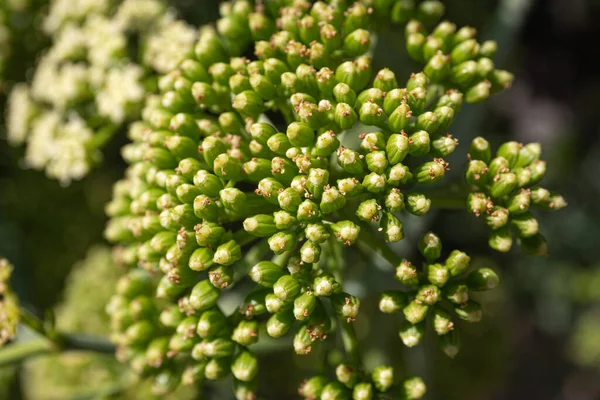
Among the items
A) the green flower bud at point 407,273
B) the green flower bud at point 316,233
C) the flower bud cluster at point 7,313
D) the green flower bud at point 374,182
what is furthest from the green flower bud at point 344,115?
the flower bud cluster at point 7,313

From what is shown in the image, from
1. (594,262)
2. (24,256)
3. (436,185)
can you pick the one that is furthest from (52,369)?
(594,262)

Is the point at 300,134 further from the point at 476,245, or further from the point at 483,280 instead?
the point at 476,245

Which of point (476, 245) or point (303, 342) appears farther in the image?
point (476, 245)

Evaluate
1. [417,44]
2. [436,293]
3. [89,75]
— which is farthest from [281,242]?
[89,75]

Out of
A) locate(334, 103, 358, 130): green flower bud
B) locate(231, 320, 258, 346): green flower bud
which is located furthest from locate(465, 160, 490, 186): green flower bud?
locate(231, 320, 258, 346): green flower bud

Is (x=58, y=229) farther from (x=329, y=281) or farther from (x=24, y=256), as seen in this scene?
(x=329, y=281)

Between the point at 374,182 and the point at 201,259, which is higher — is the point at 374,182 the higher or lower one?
the higher one
